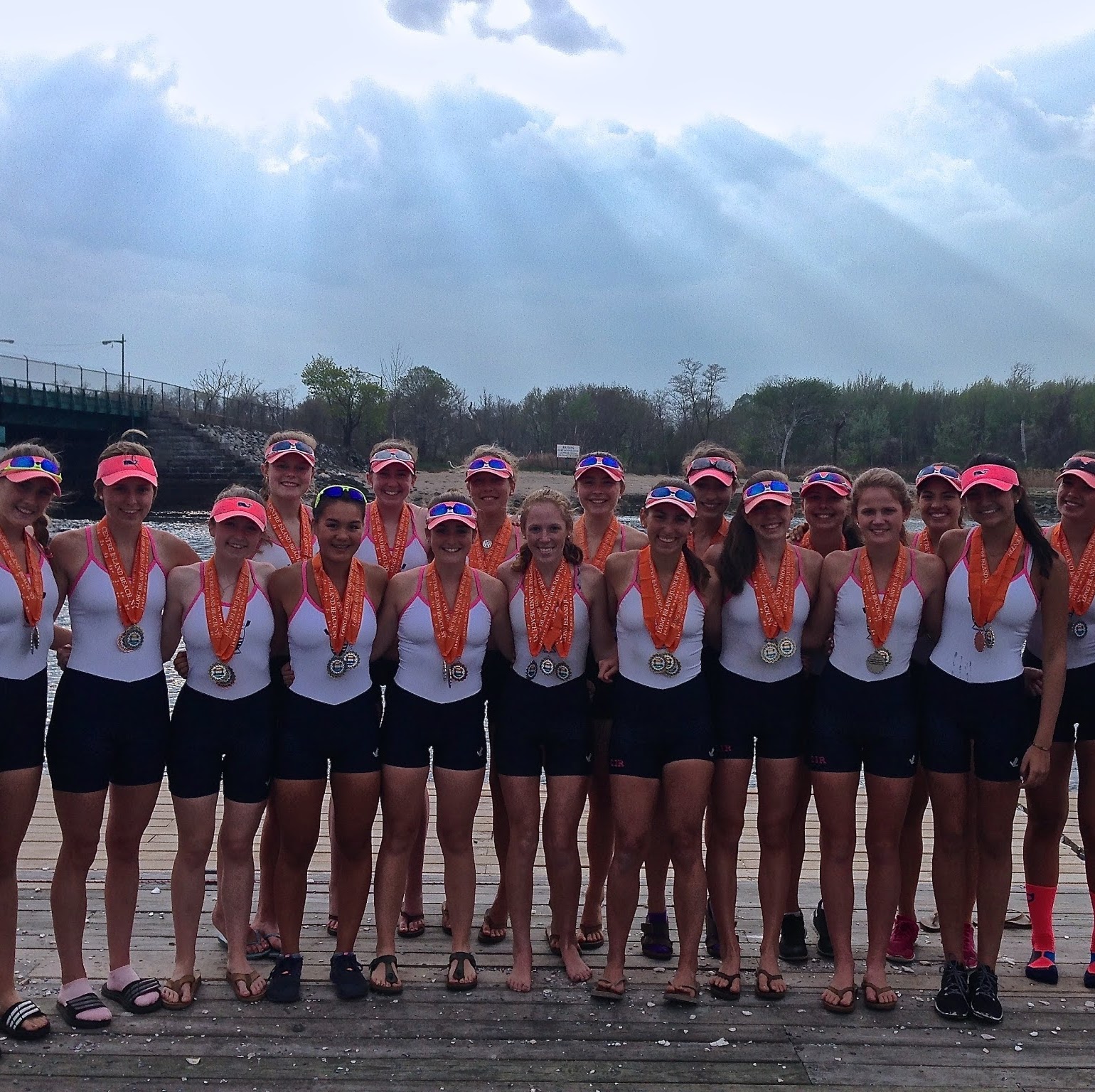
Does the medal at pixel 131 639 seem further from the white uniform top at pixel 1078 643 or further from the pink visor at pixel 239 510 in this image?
the white uniform top at pixel 1078 643

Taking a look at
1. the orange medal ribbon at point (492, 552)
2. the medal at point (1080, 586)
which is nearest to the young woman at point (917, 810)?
the medal at point (1080, 586)

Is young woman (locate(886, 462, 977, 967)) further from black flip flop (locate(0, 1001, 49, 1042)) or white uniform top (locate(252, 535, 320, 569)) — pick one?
black flip flop (locate(0, 1001, 49, 1042))

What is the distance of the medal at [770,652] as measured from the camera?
4.27 metres

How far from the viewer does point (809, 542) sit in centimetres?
504

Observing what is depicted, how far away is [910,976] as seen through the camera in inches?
180

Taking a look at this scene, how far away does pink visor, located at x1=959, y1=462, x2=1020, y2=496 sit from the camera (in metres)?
4.26

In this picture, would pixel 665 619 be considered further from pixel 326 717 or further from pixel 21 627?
pixel 21 627

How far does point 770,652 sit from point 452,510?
150 centimetres

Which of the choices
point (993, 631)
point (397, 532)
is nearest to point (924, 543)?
point (993, 631)

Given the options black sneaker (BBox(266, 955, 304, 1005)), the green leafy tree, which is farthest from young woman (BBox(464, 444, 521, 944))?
the green leafy tree

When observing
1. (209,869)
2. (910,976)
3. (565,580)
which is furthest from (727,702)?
(209,869)

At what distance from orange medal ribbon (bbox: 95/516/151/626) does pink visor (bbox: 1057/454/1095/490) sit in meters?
4.02

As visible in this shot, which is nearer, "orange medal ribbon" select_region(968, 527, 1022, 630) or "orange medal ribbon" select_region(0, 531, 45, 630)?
"orange medal ribbon" select_region(0, 531, 45, 630)

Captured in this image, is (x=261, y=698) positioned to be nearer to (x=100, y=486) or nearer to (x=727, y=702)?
(x=100, y=486)
